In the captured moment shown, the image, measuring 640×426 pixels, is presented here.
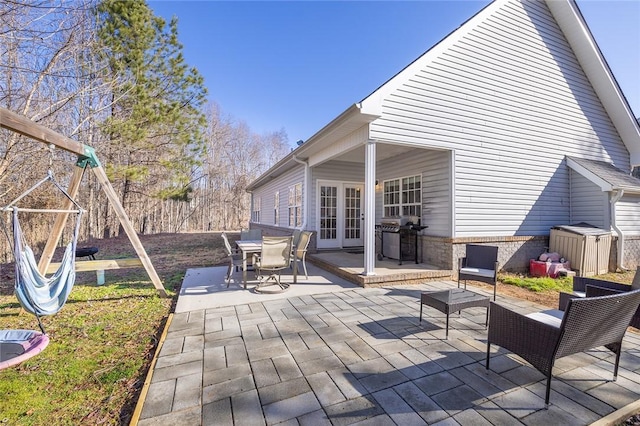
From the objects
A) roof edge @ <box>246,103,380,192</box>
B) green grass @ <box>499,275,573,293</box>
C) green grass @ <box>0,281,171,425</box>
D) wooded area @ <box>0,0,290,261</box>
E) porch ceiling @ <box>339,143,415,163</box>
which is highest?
wooded area @ <box>0,0,290,261</box>

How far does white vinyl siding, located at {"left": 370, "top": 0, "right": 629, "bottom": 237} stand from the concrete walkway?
3.61 meters

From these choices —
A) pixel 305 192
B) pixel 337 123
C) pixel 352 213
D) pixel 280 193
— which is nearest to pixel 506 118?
pixel 337 123

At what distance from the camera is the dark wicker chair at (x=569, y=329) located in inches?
77.5

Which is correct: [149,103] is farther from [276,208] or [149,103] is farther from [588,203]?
[588,203]

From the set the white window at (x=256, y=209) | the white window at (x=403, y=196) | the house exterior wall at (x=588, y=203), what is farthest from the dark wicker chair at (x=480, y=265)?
the white window at (x=256, y=209)

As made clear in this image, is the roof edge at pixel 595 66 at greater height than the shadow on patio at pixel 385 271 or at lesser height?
greater

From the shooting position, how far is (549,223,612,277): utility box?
21.6ft

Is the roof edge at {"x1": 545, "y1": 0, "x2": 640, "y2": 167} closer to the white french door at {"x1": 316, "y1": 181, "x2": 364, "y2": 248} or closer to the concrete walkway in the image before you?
the white french door at {"x1": 316, "y1": 181, "x2": 364, "y2": 248}

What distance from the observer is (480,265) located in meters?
4.89

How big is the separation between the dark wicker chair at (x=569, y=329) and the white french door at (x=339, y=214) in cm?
660

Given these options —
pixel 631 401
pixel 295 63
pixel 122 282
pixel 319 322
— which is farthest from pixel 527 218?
pixel 295 63

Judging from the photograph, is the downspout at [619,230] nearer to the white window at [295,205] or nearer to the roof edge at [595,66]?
the roof edge at [595,66]

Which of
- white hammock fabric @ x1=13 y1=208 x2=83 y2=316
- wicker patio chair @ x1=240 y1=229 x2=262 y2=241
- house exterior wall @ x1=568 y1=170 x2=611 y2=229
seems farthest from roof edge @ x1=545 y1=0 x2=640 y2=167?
white hammock fabric @ x1=13 y1=208 x2=83 y2=316

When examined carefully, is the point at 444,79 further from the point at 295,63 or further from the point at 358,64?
the point at 295,63
